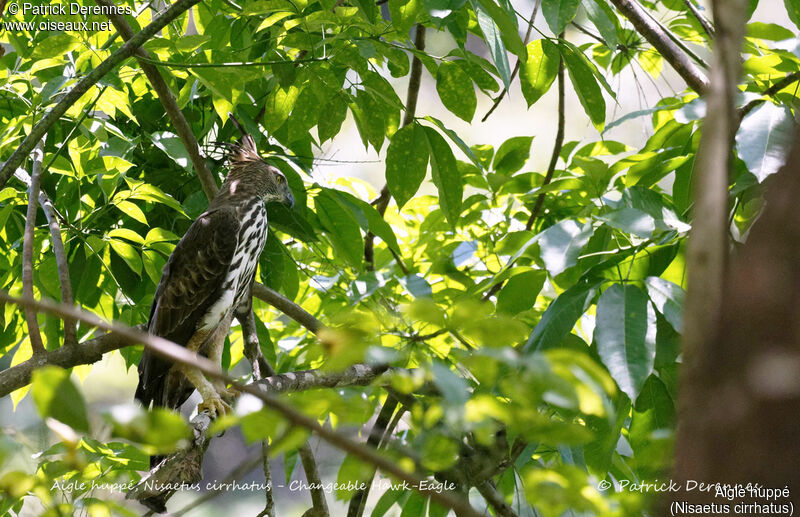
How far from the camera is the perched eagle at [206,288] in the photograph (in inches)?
117

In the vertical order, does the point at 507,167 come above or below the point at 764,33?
below

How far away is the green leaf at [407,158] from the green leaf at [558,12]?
1.90 feet

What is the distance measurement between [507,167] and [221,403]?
1473 mm

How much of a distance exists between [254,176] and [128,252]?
88 cm

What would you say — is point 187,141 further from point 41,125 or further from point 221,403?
point 221,403

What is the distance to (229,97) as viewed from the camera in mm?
2135

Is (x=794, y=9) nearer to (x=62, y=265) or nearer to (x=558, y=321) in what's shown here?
(x=558, y=321)

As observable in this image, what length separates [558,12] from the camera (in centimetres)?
207

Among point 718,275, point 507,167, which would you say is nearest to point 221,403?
point 507,167

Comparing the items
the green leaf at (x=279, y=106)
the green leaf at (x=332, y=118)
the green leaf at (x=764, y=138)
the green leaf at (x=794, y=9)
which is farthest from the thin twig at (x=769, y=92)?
the green leaf at (x=279, y=106)

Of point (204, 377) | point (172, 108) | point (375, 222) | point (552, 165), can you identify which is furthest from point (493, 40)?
point (204, 377)

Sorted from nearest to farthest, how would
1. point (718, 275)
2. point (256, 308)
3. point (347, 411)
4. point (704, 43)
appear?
point (718, 275) → point (347, 411) → point (704, 43) → point (256, 308)

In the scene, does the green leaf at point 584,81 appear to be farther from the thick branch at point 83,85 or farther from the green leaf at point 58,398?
the green leaf at point 58,398

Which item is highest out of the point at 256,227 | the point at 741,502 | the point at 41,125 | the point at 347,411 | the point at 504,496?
the point at 41,125
